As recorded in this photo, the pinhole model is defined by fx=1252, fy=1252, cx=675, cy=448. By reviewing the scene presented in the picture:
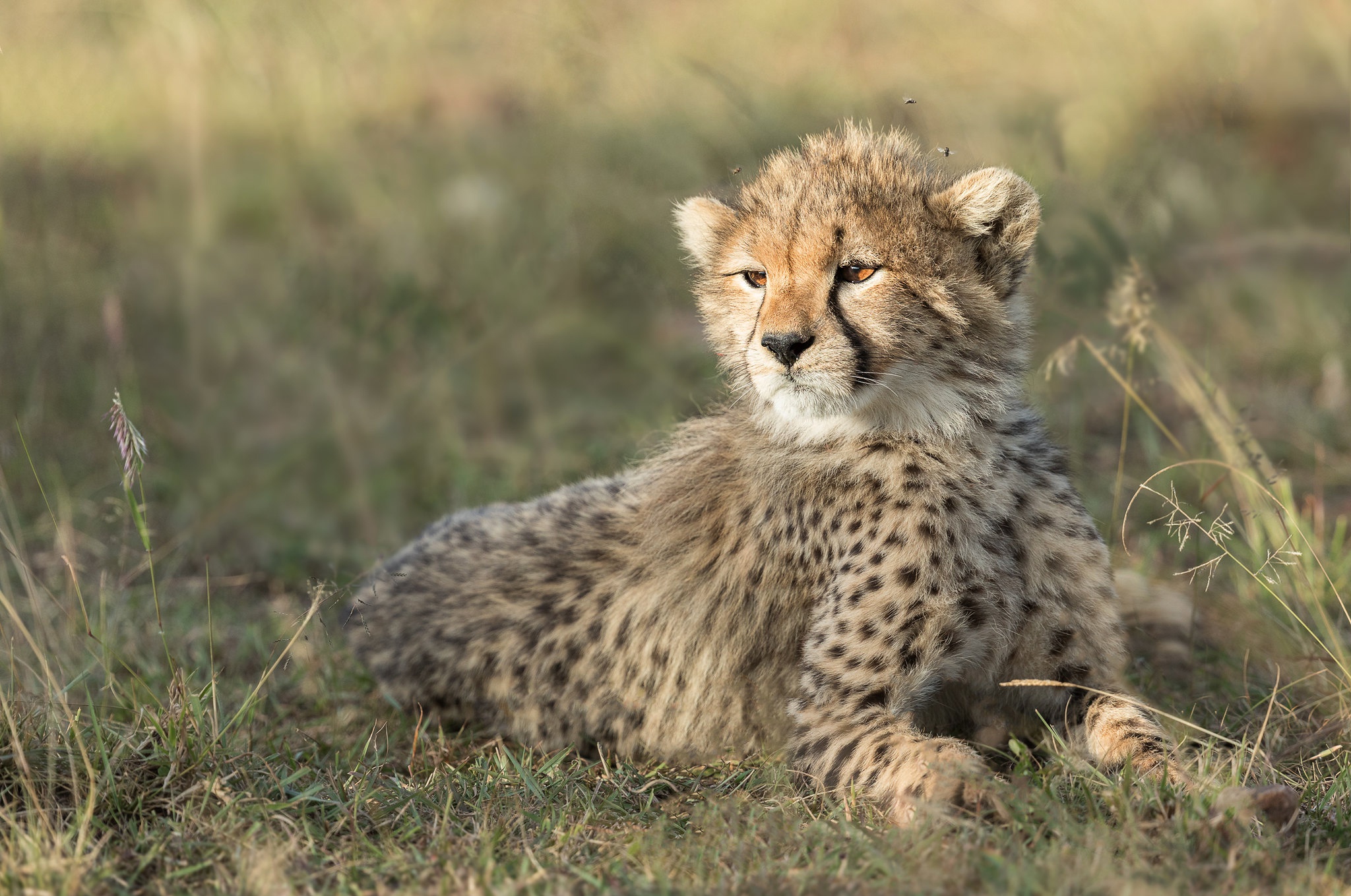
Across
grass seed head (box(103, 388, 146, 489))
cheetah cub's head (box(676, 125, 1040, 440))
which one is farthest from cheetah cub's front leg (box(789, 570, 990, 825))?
grass seed head (box(103, 388, 146, 489))

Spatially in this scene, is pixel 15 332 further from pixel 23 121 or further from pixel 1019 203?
pixel 1019 203

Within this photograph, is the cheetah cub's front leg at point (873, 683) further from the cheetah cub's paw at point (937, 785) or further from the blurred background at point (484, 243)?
the blurred background at point (484, 243)

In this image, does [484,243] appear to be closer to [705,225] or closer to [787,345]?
[705,225]

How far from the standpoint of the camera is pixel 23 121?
16.0ft

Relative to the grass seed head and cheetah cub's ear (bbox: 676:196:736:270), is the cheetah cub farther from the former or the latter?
the grass seed head

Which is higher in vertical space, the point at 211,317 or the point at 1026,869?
the point at 211,317

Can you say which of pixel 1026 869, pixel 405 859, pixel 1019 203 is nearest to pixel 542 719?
pixel 405 859

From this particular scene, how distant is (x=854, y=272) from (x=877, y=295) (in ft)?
0.28

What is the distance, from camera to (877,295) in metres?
2.71

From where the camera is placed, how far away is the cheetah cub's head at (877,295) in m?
2.68

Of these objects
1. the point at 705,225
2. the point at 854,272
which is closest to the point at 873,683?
the point at 854,272

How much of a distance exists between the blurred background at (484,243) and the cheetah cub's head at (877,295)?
102cm

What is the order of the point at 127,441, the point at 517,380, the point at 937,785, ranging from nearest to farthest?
the point at 937,785, the point at 127,441, the point at 517,380

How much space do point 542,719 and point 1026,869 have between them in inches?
57.6
